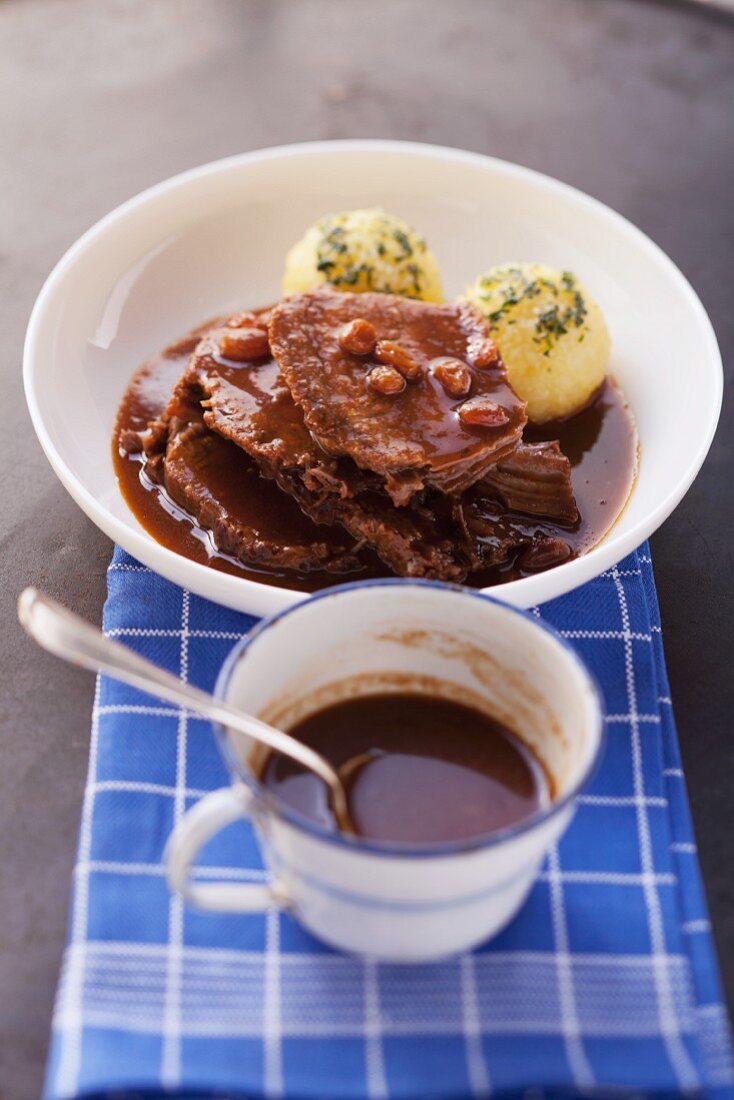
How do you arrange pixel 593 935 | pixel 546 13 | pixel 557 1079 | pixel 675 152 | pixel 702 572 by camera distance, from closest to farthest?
pixel 557 1079 < pixel 593 935 < pixel 702 572 < pixel 675 152 < pixel 546 13

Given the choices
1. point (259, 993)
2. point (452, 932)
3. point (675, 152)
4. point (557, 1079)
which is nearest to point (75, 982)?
point (259, 993)

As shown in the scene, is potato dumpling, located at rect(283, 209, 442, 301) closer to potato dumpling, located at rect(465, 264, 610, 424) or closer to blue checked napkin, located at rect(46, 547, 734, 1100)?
potato dumpling, located at rect(465, 264, 610, 424)

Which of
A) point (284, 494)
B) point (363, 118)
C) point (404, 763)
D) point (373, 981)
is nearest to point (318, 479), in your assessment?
point (284, 494)

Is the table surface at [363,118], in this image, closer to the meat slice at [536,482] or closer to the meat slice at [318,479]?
the meat slice at [536,482]

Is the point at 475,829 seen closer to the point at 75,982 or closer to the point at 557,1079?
the point at 557,1079

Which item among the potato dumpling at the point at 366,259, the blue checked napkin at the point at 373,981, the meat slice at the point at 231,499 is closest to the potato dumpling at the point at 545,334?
the potato dumpling at the point at 366,259

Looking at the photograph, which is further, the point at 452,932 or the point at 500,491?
the point at 500,491
